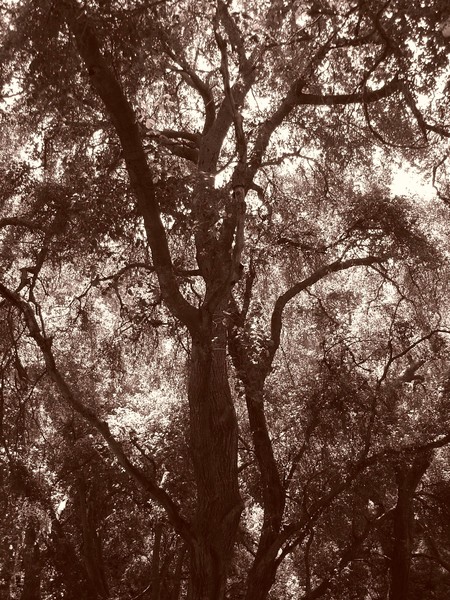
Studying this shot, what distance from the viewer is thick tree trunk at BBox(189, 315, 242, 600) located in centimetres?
604

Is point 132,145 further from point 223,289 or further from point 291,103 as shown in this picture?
point 291,103

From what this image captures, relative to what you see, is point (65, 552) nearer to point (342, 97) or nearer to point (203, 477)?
point (203, 477)

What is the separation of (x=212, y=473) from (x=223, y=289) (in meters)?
1.82

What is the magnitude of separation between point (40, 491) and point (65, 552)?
3.58 m

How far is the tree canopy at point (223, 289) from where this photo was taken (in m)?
5.55

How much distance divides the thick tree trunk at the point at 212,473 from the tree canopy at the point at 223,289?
2 centimetres

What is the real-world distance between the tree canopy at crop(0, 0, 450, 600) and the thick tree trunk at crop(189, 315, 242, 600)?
0.08ft

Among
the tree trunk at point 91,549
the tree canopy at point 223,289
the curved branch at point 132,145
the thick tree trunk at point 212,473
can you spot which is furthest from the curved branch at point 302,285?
the tree trunk at point 91,549

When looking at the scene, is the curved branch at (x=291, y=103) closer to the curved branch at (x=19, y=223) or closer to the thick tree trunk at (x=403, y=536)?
the curved branch at (x=19, y=223)

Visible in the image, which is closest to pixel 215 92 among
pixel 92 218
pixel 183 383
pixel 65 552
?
pixel 92 218

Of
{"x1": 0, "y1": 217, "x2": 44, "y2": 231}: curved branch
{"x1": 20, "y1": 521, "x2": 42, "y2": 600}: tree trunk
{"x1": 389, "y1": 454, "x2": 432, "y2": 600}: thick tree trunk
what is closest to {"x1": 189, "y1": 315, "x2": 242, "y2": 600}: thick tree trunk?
{"x1": 0, "y1": 217, "x2": 44, "y2": 231}: curved branch

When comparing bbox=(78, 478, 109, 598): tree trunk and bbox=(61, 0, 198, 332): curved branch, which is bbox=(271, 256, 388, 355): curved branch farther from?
bbox=(78, 478, 109, 598): tree trunk

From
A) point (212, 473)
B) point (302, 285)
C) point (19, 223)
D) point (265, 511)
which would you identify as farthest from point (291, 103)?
point (265, 511)

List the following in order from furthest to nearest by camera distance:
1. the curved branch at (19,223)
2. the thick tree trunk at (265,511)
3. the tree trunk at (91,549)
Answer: the tree trunk at (91,549) → the thick tree trunk at (265,511) → the curved branch at (19,223)
